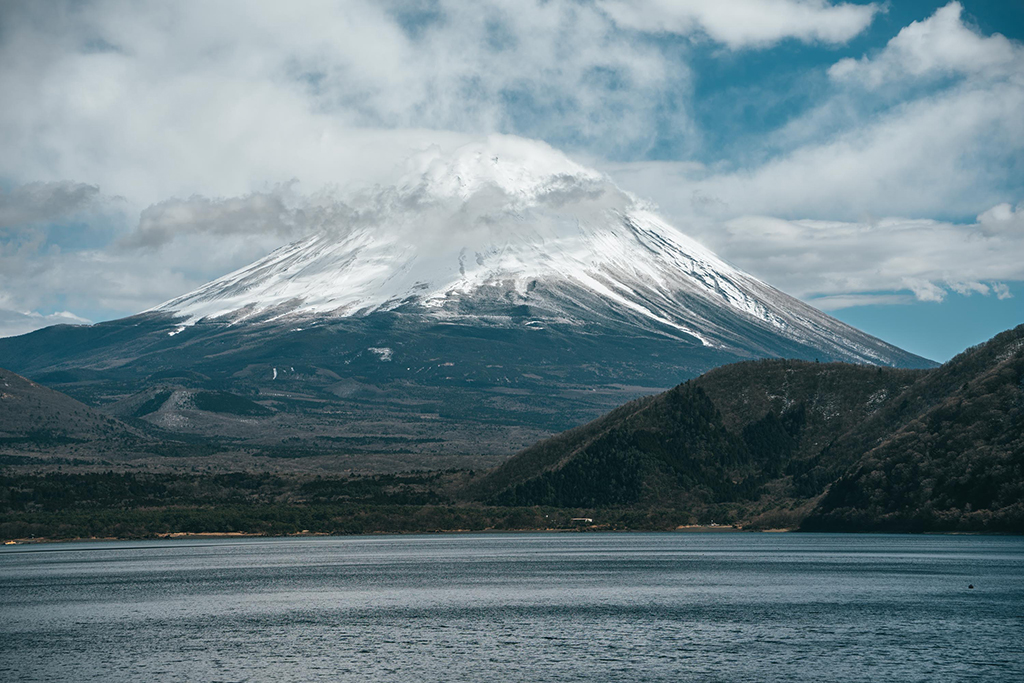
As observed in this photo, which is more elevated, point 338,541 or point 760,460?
point 760,460

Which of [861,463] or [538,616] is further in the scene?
[861,463]

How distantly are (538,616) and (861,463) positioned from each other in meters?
89.1

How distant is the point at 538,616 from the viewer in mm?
77125

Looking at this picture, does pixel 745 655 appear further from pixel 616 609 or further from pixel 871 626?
pixel 616 609

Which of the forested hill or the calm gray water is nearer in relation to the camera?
the calm gray water

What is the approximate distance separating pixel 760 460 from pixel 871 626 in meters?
128

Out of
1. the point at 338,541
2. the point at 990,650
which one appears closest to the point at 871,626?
the point at 990,650

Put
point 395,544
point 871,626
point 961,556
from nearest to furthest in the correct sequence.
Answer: point 871,626 → point 961,556 → point 395,544

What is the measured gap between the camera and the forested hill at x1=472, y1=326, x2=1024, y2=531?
13462cm

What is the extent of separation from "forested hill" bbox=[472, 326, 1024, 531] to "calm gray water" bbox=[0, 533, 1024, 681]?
8668 millimetres

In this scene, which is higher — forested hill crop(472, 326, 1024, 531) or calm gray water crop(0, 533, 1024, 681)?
forested hill crop(472, 326, 1024, 531)

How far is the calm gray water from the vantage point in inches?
2255

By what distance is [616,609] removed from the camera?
79.4m

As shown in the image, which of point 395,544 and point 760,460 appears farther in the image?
point 760,460
